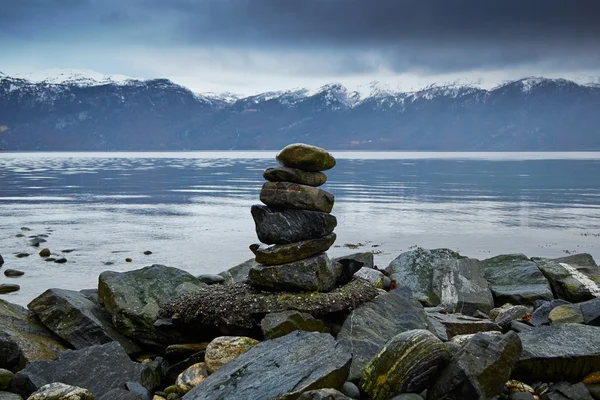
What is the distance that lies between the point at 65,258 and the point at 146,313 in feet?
49.2

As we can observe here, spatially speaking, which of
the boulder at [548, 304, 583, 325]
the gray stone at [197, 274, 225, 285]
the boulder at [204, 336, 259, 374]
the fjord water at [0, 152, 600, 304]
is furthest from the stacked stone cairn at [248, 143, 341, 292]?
the fjord water at [0, 152, 600, 304]

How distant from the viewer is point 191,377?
1112cm

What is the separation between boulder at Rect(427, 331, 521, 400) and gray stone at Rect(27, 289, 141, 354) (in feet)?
24.0

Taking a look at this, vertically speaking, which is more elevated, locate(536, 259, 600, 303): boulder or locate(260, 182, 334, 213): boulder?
locate(260, 182, 334, 213): boulder

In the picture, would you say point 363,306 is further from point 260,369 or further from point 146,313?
point 146,313

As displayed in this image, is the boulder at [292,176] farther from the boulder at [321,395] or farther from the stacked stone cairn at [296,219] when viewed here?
the boulder at [321,395]

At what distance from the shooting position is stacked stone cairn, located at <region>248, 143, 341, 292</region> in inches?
547

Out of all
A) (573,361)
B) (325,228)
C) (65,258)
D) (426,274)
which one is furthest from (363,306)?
(65,258)

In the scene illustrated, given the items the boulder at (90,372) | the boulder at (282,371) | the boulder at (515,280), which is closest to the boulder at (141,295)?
the boulder at (90,372)

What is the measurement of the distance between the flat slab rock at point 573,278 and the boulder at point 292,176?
874 cm

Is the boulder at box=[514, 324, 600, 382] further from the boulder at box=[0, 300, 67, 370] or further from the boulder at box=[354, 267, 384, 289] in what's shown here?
the boulder at box=[0, 300, 67, 370]

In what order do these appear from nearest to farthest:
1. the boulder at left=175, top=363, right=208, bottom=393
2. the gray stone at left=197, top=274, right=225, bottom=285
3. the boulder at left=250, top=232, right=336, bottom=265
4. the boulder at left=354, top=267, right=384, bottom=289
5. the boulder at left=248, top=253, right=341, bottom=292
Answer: the boulder at left=175, top=363, right=208, bottom=393 → the boulder at left=248, top=253, right=341, bottom=292 → the boulder at left=250, top=232, right=336, bottom=265 → the boulder at left=354, top=267, right=384, bottom=289 → the gray stone at left=197, top=274, right=225, bottom=285

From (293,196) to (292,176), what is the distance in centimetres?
49

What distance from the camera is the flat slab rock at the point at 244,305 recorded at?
41.9ft
